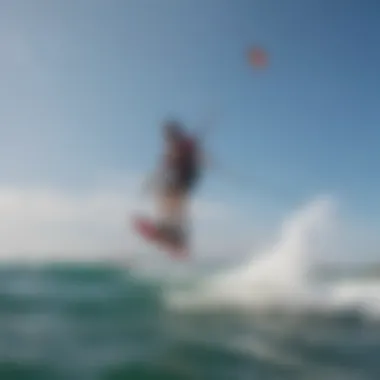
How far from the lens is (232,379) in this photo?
255cm

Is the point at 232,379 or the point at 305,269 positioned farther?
the point at 305,269

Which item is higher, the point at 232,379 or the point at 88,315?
the point at 88,315

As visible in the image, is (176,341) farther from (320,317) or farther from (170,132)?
(170,132)

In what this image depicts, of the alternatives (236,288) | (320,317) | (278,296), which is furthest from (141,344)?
(320,317)

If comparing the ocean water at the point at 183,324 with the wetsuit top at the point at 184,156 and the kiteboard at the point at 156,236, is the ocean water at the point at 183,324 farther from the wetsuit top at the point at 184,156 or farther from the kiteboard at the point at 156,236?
the wetsuit top at the point at 184,156

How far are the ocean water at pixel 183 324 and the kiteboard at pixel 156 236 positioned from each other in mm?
127

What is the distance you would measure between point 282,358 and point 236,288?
43 cm

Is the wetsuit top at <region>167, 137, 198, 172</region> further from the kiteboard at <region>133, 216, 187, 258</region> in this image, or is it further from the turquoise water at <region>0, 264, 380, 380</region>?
the turquoise water at <region>0, 264, 380, 380</region>

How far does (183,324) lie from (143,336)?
22 centimetres

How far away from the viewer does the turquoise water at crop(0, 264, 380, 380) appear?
256cm

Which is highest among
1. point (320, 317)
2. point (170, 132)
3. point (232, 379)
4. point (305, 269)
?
point (170, 132)

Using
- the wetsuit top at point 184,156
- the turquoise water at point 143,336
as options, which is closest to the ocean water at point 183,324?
the turquoise water at point 143,336

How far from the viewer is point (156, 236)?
2.69m

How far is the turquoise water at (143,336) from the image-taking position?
2557mm
